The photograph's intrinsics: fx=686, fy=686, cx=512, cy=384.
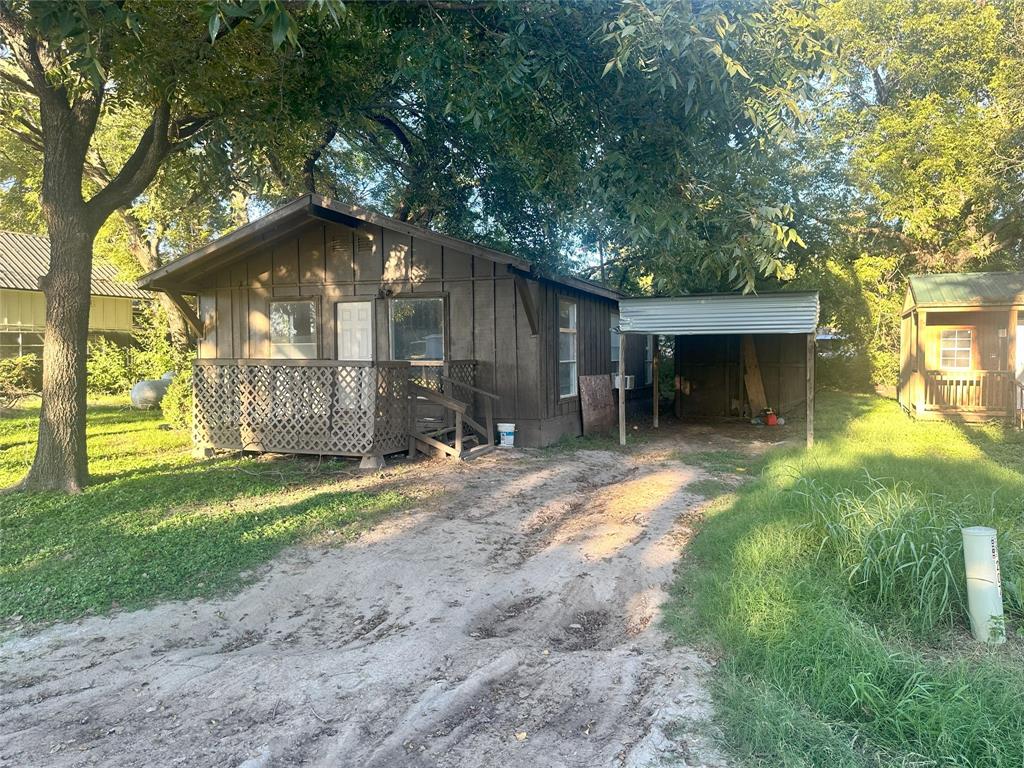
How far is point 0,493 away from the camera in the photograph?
22.4ft

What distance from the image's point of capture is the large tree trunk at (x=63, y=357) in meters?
6.86

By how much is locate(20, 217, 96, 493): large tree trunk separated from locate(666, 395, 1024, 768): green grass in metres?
6.10

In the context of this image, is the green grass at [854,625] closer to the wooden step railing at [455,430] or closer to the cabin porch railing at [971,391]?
the wooden step railing at [455,430]

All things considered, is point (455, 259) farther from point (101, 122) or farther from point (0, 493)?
point (101, 122)

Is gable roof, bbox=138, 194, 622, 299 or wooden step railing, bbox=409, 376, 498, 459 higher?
gable roof, bbox=138, 194, 622, 299

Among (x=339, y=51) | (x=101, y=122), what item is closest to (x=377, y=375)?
(x=339, y=51)

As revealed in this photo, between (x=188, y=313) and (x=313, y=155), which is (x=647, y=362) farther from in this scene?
(x=188, y=313)

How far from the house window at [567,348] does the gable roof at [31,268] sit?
15.8 metres

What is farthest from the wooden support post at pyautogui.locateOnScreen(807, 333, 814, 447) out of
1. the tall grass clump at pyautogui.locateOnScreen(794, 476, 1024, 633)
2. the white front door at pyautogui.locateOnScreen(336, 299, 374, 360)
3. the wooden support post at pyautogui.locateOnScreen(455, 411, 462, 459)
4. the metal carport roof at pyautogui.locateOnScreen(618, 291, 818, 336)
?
the white front door at pyautogui.locateOnScreen(336, 299, 374, 360)

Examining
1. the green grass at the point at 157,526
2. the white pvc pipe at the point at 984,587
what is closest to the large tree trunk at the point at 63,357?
the green grass at the point at 157,526

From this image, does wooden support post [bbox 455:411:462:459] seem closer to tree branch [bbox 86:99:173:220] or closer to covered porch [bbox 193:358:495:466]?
covered porch [bbox 193:358:495:466]

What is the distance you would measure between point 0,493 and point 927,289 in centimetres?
1615

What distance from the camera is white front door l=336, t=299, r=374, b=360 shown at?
1105cm

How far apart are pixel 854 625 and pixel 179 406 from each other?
11883 mm
